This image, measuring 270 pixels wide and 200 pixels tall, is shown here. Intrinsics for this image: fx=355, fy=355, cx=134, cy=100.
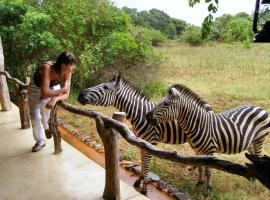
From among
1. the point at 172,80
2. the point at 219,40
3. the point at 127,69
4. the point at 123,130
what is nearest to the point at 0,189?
the point at 123,130

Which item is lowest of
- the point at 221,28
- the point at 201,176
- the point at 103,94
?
the point at 201,176

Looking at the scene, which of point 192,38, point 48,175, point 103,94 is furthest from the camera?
point 192,38

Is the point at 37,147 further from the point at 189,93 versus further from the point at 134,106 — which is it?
the point at 189,93

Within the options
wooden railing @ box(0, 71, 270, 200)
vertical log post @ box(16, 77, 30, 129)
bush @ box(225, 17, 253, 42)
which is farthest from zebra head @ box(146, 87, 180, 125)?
bush @ box(225, 17, 253, 42)

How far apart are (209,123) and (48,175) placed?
220cm

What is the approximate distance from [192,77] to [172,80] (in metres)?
0.95

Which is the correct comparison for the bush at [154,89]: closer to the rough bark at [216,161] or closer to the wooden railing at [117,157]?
the wooden railing at [117,157]

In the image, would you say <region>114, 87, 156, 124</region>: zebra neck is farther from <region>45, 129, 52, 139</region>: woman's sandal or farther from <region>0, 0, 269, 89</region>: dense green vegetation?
<region>0, 0, 269, 89</region>: dense green vegetation

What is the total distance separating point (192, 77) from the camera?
13.8 metres

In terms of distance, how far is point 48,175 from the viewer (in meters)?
3.75

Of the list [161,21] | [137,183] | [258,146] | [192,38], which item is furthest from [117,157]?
[161,21]

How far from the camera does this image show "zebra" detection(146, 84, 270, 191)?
4.50 m

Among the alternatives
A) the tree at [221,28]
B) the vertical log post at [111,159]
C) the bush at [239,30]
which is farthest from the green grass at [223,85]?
the tree at [221,28]

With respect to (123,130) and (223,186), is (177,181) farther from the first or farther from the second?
(123,130)
